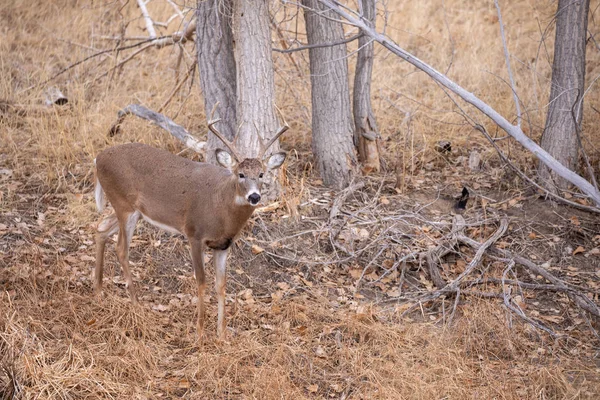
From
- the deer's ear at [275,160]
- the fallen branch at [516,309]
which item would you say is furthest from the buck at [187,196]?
the fallen branch at [516,309]

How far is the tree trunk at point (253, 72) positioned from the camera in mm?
7004

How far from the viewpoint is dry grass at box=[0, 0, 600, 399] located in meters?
4.79

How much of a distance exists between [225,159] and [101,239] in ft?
4.54

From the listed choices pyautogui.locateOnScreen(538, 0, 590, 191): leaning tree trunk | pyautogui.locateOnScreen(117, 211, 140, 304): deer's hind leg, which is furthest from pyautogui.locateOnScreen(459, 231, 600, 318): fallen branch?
pyautogui.locateOnScreen(117, 211, 140, 304): deer's hind leg

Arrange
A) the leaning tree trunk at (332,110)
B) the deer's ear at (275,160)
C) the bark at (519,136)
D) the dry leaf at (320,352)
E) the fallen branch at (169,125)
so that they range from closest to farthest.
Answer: the bark at (519,136)
the dry leaf at (320,352)
the deer's ear at (275,160)
the fallen branch at (169,125)
the leaning tree trunk at (332,110)

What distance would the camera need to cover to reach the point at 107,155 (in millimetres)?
6152

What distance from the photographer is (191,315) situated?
591 centimetres

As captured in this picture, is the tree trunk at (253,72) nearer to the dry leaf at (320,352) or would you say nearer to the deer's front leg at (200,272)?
the deer's front leg at (200,272)

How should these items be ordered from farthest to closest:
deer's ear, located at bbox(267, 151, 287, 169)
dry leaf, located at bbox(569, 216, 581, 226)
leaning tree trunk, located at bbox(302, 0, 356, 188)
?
leaning tree trunk, located at bbox(302, 0, 356, 188)
dry leaf, located at bbox(569, 216, 581, 226)
deer's ear, located at bbox(267, 151, 287, 169)

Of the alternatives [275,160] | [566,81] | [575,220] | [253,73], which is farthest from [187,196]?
[566,81]

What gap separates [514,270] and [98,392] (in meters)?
3.74

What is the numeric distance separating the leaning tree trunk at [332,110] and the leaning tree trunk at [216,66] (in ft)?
2.98

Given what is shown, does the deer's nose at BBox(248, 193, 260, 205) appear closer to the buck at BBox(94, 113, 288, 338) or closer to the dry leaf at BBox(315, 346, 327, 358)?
the buck at BBox(94, 113, 288, 338)

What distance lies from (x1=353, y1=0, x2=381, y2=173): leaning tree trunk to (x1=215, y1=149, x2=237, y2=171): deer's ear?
2.65 meters
